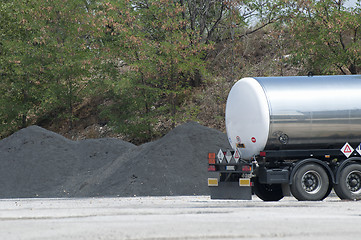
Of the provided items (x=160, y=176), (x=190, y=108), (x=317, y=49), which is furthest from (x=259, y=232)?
(x=190, y=108)

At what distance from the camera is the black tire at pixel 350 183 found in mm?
15867

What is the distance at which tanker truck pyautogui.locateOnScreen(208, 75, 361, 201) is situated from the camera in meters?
15.7

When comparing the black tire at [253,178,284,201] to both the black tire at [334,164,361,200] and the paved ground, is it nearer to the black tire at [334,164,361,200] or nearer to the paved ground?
the black tire at [334,164,361,200]

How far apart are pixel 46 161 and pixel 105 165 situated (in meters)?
2.72

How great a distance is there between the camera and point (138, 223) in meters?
9.71

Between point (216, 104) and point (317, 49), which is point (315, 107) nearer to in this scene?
point (317, 49)

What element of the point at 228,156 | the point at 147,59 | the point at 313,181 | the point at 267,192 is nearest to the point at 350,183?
A: the point at 313,181

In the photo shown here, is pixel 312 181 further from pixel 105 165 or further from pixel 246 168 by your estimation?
pixel 105 165

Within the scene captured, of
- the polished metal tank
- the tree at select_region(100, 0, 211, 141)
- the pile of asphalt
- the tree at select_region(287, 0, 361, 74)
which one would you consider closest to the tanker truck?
the polished metal tank

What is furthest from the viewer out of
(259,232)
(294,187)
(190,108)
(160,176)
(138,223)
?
(190,108)

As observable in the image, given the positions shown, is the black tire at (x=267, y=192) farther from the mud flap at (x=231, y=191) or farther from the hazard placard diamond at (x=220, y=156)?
the hazard placard diamond at (x=220, y=156)

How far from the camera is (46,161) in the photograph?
2545 centimetres

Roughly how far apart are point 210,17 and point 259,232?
33.5 metres

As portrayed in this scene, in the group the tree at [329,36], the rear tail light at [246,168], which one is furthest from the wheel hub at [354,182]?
the tree at [329,36]
